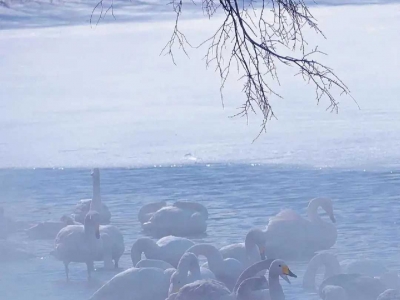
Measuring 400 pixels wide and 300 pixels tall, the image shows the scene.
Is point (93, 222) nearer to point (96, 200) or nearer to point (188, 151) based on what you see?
point (96, 200)

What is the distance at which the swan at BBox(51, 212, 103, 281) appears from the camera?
6754mm

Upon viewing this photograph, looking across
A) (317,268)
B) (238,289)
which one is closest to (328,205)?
(317,268)

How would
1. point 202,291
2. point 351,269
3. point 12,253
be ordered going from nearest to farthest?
1. point 202,291
2. point 351,269
3. point 12,253

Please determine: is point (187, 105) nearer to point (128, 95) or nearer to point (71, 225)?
point (128, 95)

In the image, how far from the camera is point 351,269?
587cm

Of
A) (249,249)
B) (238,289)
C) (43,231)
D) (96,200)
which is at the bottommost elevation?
(43,231)

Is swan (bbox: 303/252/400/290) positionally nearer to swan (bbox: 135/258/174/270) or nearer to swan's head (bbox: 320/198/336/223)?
swan (bbox: 135/258/174/270)

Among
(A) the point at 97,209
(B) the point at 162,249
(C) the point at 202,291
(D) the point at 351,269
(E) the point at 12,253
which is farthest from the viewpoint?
(A) the point at 97,209

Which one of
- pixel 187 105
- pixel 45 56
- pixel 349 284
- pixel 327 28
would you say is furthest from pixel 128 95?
pixel 349 284

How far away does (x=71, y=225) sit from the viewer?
7.38 meters

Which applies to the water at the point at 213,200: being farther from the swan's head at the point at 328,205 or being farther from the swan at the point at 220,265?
the swan at the point at 220,265

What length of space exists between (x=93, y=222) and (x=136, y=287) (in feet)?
4.57

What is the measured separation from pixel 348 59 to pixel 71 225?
9782 millimetres

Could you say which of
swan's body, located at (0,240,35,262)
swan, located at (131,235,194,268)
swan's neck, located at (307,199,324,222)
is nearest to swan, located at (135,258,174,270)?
swan, located at (131,235,194,268)
